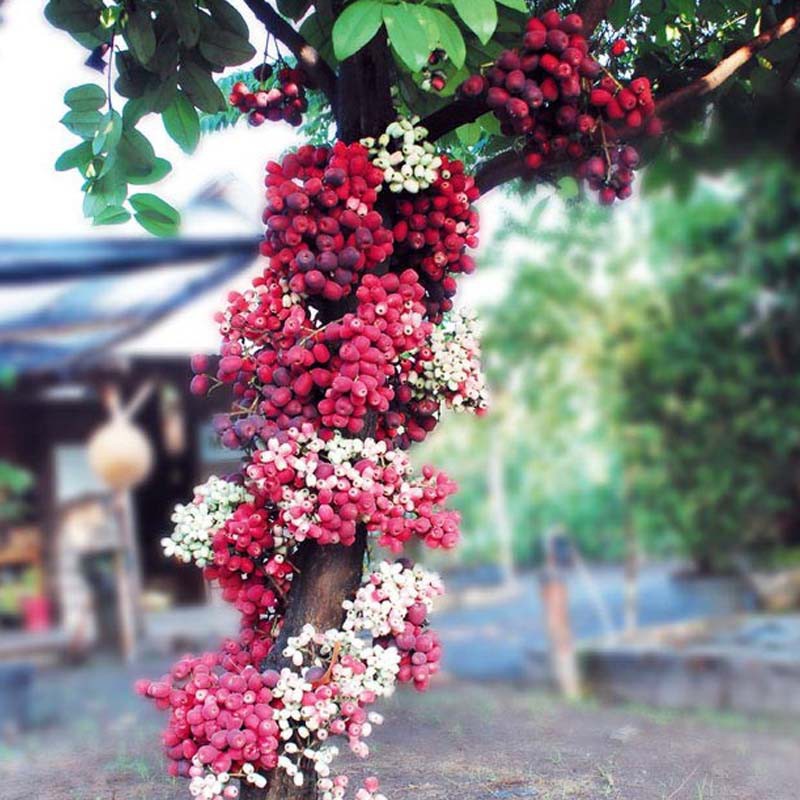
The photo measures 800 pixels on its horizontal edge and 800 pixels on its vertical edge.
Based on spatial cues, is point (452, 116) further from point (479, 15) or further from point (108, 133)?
point (108, 133)

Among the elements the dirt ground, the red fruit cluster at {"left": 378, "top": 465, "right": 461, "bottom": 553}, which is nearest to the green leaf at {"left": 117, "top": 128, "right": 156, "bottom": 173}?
the red fruit cluster at {"left": 378, "top": 465, "right": 461, "bottom": 553}

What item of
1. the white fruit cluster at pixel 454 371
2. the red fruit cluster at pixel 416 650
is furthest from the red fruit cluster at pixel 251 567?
the white fruit cluster at pixel 454 371

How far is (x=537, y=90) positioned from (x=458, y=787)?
1.72 m

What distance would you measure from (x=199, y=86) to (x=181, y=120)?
8cm

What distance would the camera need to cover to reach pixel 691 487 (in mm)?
8883

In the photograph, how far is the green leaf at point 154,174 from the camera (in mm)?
2203

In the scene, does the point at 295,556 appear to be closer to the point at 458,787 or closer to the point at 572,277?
the point at 458,787

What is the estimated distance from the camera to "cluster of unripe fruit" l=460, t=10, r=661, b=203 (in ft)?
6.72

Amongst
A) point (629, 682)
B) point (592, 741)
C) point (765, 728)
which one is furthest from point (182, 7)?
point (629, 682)

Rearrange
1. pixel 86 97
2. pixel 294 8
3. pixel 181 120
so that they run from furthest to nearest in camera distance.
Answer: pixel 294 8 < pixel 181 120 < pixel 86 97

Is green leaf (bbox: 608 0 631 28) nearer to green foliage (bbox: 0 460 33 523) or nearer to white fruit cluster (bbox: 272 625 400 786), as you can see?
white fruit cluster (bbox: 272 625 400 786)

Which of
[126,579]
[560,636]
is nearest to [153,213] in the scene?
[560,636]

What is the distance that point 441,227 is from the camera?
2.19 m

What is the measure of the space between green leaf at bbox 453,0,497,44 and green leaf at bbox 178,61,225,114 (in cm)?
68
